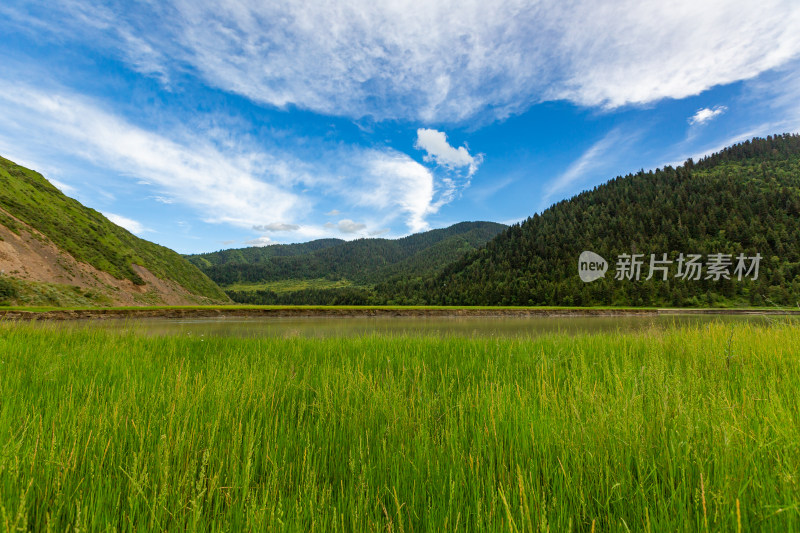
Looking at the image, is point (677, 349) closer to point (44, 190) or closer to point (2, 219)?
point (2, 219)

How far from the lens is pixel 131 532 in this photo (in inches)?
53.0

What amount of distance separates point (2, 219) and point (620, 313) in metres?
85.2

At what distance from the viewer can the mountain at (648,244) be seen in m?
72.1

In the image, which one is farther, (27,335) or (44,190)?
(44,190)

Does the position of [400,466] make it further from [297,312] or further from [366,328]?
[297,312]

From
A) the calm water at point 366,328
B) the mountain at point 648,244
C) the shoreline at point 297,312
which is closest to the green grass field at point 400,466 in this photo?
the calm water at point 366,328

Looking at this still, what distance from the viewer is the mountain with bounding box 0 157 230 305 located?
1572 inches

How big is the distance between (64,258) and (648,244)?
394 feet

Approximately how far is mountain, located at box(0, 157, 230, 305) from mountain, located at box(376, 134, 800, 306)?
188ft

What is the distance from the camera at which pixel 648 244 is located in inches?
3504

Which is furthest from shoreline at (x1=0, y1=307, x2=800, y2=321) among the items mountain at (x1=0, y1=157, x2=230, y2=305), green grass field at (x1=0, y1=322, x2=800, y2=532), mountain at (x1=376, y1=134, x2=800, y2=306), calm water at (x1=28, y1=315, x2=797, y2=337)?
green grass field at (x1=0, y1=322, x2=800, y2=532)

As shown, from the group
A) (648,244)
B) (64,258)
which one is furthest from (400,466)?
(648,244)

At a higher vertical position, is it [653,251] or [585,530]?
[653,251]

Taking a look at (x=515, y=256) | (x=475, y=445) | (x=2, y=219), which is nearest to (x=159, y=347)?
(x=475, y=445)
